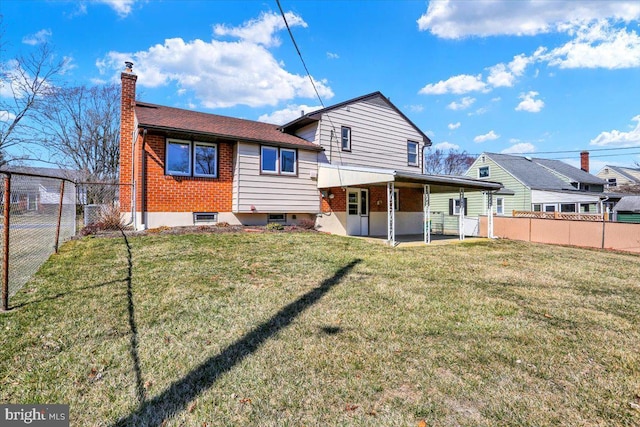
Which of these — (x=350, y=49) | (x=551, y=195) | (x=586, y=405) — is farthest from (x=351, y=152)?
(x=551, y=195)

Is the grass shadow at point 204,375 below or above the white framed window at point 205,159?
below

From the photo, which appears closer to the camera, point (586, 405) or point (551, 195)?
point (586, 405)

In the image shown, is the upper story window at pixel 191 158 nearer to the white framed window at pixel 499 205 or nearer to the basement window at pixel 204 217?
the basement window at pixel 204 217

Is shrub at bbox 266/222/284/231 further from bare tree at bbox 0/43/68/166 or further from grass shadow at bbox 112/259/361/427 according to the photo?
bare tree at bbox 0/43/68/166

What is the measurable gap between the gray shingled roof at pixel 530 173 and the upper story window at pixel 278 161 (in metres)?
18.5

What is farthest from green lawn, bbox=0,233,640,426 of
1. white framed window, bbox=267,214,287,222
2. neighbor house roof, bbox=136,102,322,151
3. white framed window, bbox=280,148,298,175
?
white framed window, bbox=280,148,298,175

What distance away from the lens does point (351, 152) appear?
14.5 m

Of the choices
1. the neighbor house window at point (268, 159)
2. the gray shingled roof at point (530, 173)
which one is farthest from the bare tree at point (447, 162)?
the neighbor house window at point (268, 159)

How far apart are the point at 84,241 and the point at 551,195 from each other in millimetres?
26002

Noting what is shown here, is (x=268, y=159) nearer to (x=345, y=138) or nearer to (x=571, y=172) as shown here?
(x=345, y=138)

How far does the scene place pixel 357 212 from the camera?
47.1ft

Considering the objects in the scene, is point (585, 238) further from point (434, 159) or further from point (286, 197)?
point (434, 159)

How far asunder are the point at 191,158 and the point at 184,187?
105cm

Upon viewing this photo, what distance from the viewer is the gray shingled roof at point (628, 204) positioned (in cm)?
2063
